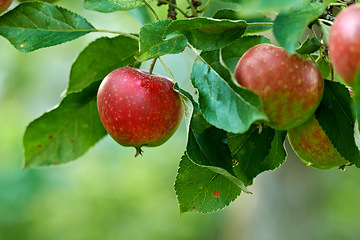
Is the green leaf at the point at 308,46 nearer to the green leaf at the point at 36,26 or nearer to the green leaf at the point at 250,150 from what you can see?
the green leaf at the point at 250,150

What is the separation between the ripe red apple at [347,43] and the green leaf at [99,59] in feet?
1.95

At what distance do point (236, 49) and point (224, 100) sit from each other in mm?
230

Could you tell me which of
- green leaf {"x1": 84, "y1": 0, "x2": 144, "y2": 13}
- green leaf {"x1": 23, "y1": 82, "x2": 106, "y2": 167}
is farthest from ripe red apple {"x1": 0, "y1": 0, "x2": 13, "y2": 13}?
green leaf {"x1": 23, "y1": 82, "x2": 106, "y2": 167}

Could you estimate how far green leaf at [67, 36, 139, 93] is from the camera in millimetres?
1090

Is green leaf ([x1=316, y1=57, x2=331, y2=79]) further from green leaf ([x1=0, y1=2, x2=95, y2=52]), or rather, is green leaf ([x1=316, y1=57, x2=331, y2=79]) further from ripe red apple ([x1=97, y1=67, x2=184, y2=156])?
green leaf ([x1=0, y1=2, x2=95, y2=52])

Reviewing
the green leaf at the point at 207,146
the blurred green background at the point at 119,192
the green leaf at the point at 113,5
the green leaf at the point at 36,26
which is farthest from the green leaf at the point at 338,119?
the blurred green background at the point at 119,192

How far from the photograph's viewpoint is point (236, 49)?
3.01 feet

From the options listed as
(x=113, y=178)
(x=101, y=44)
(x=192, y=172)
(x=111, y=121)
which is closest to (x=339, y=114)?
(x=192, y=172)

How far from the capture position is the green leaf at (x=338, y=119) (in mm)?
787

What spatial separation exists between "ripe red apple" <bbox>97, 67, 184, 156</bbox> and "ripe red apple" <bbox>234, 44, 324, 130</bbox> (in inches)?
7.6

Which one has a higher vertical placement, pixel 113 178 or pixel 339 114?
pixel 339 114

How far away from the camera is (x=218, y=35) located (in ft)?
2.52

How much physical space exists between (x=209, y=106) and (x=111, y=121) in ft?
0.81

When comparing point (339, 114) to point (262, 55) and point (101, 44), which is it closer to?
point (262, 55)
